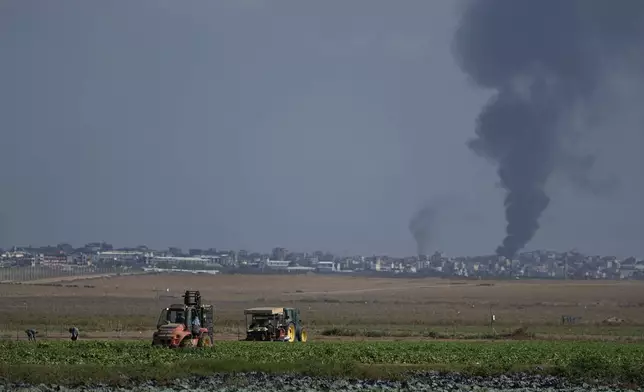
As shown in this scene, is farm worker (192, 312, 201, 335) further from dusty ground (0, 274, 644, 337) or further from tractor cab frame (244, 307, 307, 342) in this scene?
dusty ground (0, 274, 644, 337)

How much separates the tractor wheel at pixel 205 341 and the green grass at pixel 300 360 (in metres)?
0.59

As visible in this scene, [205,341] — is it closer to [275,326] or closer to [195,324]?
[195,324]

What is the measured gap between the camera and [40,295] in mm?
131000

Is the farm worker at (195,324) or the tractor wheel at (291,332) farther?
the tractor wheel at (291,332)

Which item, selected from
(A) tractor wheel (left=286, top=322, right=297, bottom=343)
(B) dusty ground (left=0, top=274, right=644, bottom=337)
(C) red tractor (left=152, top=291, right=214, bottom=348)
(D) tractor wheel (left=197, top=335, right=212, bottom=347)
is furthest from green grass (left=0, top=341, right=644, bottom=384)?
(B) dusty ground (left=0, top=274, right=644, bottom=337)

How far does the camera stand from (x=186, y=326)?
49.6 metres

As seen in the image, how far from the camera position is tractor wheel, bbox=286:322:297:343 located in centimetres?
6041

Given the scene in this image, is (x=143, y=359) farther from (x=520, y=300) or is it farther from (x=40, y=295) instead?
(x=520, y=300)

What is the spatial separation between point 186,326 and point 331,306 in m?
73.5

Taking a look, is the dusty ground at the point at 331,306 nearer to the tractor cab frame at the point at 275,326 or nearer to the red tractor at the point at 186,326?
the tractor cab frame at the point at 275,326

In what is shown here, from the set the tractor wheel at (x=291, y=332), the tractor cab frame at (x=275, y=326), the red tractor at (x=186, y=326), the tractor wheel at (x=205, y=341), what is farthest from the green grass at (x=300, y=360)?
the tractor wheel at (x=291, y=332)

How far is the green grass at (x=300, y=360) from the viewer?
36.5 meters

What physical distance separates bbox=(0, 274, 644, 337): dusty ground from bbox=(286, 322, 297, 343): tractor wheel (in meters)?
9.56

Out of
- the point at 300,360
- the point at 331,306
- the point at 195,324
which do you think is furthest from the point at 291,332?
the point at 331,306
